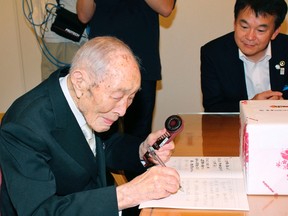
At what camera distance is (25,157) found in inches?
40.4

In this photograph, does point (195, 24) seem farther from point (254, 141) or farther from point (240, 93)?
point (254, 141)

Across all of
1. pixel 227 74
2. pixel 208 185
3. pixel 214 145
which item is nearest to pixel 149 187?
pixel 208 185

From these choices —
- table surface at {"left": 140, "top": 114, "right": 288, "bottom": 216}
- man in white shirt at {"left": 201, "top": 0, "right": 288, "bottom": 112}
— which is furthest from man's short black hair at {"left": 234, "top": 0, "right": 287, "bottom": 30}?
table surface at {"left": 140, "top": 114, "right": 288, "bottom": 216}

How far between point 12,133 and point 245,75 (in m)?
1.30

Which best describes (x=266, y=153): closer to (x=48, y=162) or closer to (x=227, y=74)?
(x=48, y=162)

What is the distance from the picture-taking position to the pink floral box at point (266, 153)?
1.07 m

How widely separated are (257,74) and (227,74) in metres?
0.14

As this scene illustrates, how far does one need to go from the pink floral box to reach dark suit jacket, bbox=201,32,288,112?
2.87 feet

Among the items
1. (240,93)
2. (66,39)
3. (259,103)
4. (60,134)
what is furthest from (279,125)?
(66,39)

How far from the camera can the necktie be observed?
1.26m

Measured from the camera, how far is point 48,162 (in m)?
1.11

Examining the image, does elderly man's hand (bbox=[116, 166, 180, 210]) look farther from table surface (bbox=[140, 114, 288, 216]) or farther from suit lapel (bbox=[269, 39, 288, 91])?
suit lapel (bbox=[269, 39, 288, 91])

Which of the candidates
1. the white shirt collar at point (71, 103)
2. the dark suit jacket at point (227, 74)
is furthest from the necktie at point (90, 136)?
the dark suit jacket at point (227, 74)

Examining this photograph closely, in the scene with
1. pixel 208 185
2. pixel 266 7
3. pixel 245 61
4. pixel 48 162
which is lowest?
pixel 208 185
